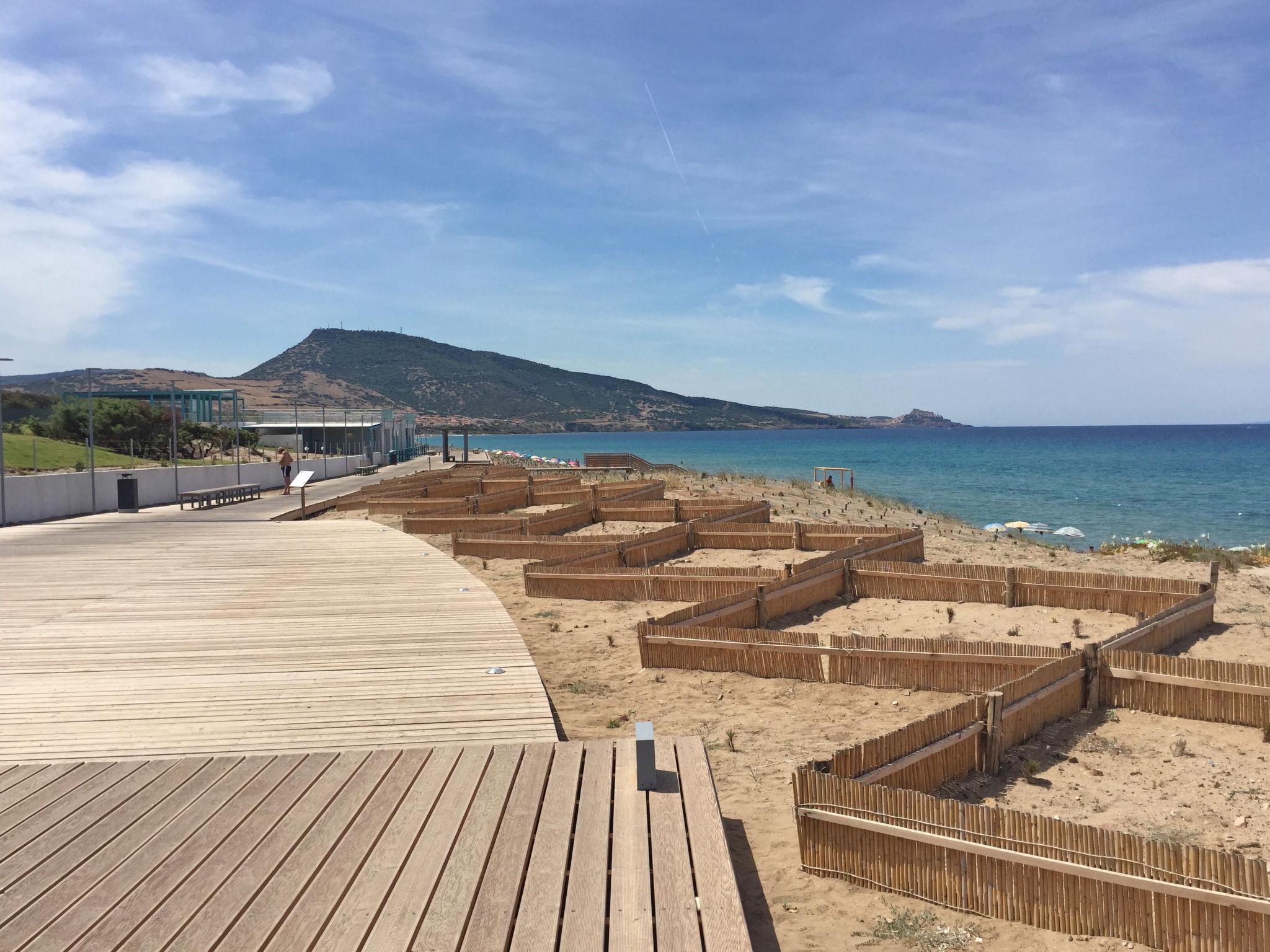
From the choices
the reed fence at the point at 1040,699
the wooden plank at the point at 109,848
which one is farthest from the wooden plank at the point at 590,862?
the reed fence at the point at 1040,699

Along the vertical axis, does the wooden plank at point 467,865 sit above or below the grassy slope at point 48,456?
below

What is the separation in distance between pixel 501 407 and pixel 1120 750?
186 m

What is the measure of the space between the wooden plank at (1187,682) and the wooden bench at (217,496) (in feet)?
72.7

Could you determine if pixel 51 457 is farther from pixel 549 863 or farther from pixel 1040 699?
pixel 549 863

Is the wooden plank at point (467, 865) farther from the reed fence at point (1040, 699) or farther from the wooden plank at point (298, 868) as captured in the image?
the reed fence at point (1040, 699)

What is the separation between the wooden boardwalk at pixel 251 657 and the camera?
558 cm

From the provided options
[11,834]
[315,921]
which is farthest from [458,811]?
[11,834]

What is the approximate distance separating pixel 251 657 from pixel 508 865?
14.7 feet

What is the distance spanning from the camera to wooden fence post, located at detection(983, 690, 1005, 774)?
21.2 ft

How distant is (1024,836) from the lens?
4.52 m

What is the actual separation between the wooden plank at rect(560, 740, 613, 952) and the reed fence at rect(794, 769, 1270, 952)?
1.21 meters

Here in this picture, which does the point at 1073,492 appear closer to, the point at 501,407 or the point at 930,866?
the point at 930,866

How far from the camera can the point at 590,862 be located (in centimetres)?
376

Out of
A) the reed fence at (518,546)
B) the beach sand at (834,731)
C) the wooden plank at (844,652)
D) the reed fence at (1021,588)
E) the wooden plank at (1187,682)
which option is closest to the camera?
the beach sand at (834,731)
